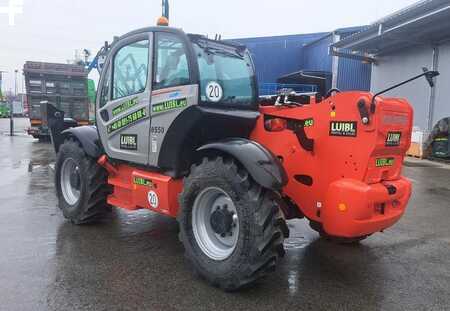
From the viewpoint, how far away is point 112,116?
512 centimetres

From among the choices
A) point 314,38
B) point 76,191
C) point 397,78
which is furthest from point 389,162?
point 314,38

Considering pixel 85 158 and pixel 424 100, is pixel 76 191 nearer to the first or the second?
pixel 85 158

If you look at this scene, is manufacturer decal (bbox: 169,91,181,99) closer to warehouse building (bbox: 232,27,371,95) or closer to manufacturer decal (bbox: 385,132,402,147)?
manufacturer decal (bbox: 385,132,402,147)

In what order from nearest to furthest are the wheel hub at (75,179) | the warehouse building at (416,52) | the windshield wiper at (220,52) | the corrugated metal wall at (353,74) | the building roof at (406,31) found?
the windshield wiper at (220,52)
the wheel hub at (75,179)
the building roof at (406,31)
the warehouse building at (416,52)
the corrugated metal wall at (353,74)

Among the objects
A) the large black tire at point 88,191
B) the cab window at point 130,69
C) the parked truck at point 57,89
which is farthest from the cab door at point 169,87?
the parked truck at point 57,89

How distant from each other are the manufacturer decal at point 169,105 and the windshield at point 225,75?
202mm

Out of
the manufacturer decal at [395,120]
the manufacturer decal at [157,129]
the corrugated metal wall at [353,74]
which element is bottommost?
the manufacturer decal at [157,129]

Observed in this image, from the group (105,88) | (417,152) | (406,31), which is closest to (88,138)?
(105,88)

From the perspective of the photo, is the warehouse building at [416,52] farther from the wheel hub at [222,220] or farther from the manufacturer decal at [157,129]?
the wheel hub at [222,220]

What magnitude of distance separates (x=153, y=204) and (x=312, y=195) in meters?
1.65

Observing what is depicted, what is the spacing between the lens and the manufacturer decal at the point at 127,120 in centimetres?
463

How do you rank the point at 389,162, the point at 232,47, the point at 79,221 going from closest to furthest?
the point at 389,162 → the point at 232,47 → the point at 79,221

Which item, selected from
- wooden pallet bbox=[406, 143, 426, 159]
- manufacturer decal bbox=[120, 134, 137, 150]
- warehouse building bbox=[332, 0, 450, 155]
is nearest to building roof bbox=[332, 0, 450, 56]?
warehouse building bbox=[332, 0, 450, 155]

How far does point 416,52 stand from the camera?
1764cm
